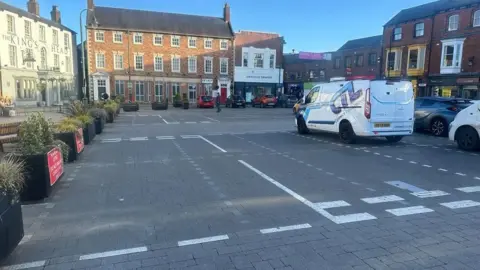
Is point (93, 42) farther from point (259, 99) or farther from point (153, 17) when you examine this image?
point (259, 99)

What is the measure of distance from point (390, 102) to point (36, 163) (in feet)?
31.8

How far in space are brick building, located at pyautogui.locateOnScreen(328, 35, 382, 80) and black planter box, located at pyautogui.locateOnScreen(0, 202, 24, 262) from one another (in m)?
40.7

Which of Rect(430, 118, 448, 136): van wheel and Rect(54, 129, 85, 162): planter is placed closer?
Rect(54, 129, 85, 162): planter

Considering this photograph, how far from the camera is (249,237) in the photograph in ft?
12.9

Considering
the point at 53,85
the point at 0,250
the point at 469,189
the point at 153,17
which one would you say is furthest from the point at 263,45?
the point at 0,250

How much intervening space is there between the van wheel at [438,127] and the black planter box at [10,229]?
1455 centimetres

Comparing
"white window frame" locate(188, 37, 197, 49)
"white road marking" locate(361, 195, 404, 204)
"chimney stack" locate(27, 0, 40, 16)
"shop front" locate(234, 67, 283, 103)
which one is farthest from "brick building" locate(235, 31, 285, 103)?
"white road marking" locate(361, 195, 404, 204)

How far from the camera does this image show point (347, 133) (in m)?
11.2

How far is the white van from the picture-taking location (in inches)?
409

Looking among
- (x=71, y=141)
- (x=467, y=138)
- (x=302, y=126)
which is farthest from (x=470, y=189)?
(x=71, y=141)

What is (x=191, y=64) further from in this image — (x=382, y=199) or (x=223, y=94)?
(x=382, y=199)

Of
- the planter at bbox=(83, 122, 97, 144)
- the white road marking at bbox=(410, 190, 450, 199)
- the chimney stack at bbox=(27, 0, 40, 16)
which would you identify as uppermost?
the chimney stack at bbox=(27, 0, 40, 16)

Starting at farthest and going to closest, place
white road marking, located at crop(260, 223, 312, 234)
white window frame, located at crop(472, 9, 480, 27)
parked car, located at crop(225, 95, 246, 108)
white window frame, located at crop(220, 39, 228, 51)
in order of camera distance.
Answer: white window frame, located at crop(220, 39, 228, 51), parked car, located at crop(225, 95, 246, 108), white window frame, located at crop(472, 9, 480, 27), white road marking, located at crop(260, 223, 312, 234)

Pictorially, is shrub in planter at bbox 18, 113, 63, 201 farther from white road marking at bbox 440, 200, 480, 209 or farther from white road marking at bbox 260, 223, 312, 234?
white road marking at bbox 440, 200, 480, 209
